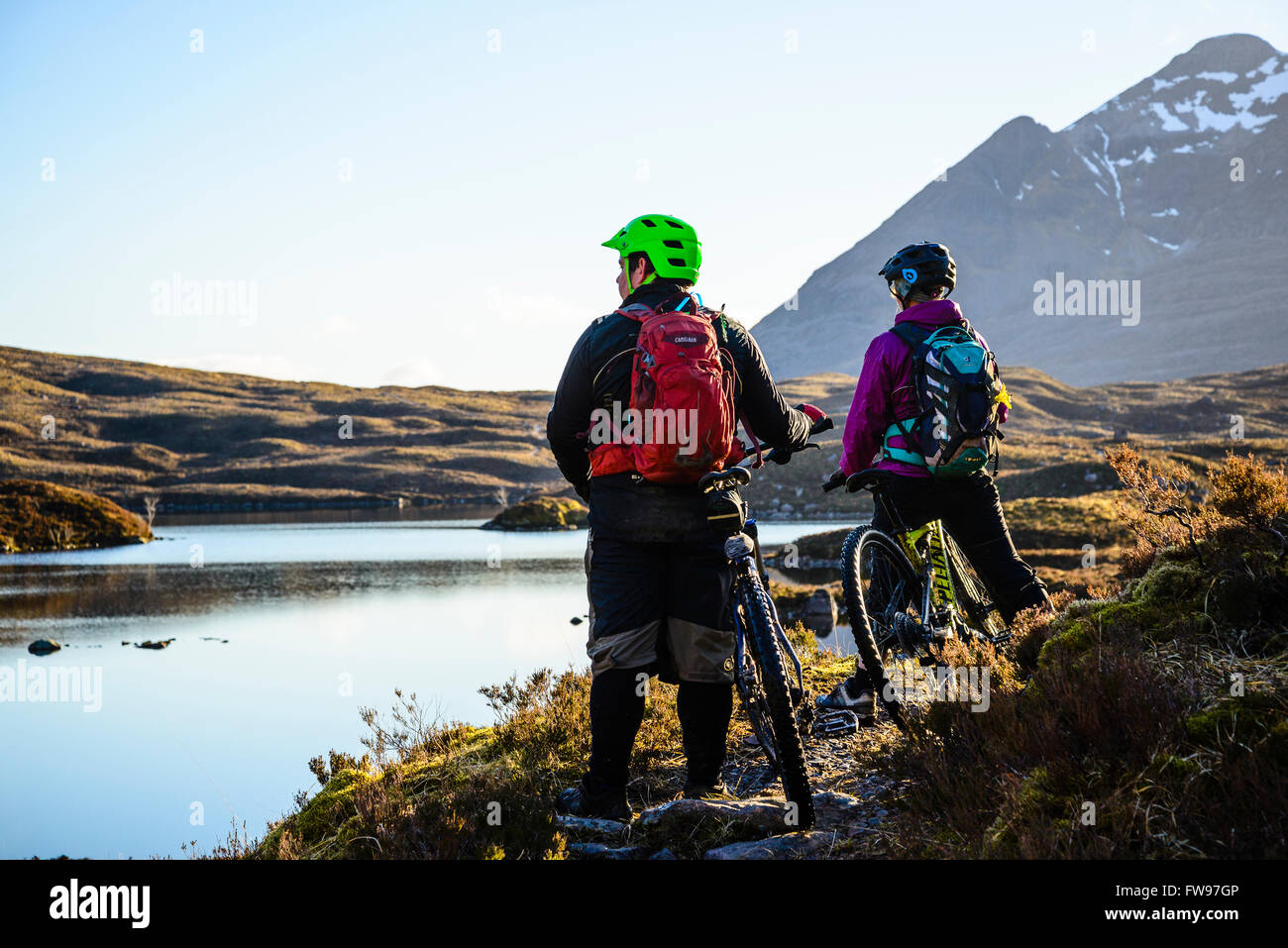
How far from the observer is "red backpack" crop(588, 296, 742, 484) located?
4.56 metres

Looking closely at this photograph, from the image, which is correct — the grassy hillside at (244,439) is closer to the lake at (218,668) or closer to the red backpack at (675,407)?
the lake at (218,668)

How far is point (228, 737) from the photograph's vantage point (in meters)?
14.3

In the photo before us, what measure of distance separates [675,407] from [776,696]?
154cm

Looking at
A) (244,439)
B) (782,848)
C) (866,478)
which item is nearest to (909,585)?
(866,478)

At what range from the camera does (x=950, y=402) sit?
5.54 meters

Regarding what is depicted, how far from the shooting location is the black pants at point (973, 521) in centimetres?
590

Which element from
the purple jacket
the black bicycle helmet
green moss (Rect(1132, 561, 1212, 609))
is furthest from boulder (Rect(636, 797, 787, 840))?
the black bicycle helmet

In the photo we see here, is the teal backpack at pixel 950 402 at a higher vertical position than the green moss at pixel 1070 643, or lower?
higher

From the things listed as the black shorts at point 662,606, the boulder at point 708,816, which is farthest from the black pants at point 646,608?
the boulder at point 708,816

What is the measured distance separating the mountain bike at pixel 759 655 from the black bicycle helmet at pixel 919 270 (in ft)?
6.50

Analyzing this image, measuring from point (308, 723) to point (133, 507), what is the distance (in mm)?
85391

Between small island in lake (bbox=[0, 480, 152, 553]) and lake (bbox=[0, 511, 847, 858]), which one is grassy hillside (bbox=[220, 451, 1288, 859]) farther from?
small island in lake (bbox=[0, 480, 152, 553])
